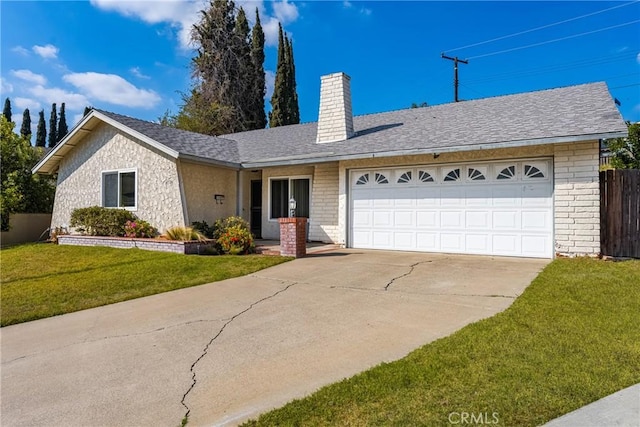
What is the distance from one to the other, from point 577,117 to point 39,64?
17.3 m

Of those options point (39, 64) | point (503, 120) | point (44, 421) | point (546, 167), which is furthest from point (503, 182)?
point (39, 64)

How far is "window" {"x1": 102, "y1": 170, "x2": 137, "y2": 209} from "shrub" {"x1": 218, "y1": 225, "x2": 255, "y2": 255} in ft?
14.1

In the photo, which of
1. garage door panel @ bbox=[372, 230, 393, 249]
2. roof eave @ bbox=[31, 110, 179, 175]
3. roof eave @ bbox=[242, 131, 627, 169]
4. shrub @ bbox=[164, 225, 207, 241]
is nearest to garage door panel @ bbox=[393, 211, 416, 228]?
garage door panel @ bbox=[372, 230, 393, 249]

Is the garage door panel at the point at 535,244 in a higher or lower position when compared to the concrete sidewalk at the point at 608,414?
higher

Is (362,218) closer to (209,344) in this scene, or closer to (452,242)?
(452,242)

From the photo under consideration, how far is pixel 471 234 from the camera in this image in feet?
32.6

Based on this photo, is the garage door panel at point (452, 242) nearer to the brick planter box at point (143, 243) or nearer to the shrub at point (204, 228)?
the brick planter box at point (143, 243)

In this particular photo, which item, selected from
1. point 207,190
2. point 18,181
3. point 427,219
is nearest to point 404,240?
point 427,219

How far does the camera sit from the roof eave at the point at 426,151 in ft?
26.2

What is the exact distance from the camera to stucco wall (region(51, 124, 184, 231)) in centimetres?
1219

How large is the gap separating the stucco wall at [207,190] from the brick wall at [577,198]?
10039 mm

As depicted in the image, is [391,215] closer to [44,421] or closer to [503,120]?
[503,120]

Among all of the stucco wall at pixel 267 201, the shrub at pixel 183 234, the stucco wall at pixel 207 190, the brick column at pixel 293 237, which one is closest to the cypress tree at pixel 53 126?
the stucco wall at pixel 207 190

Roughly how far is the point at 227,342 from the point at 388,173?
7897 mm
